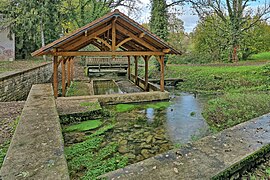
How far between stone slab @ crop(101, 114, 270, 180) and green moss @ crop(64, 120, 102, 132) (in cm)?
293

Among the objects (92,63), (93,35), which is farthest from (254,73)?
(92,63)

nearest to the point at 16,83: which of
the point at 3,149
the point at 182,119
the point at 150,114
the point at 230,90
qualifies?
the point at 150,114

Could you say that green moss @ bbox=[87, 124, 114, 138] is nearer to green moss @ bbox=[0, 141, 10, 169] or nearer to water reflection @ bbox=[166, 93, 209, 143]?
water reflection @ bbox=[166, 93, 209, 143]

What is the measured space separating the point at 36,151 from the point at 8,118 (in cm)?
308

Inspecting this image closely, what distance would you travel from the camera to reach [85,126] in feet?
18.5

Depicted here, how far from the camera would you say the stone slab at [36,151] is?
223cm

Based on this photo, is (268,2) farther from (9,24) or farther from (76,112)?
(9,24)

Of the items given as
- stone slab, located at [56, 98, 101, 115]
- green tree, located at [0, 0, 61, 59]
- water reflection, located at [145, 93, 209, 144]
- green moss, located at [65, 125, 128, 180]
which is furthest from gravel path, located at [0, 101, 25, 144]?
green tree, located at [0, 0, 61, 59]

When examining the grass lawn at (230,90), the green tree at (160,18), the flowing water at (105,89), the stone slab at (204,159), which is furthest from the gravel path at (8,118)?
the green tree at (160,18)

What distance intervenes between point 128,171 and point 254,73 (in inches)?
478

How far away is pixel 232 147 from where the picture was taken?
10.8 ft

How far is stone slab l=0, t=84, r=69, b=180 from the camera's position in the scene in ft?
7.32

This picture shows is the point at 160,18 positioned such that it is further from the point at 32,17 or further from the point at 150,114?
the point at 150,114

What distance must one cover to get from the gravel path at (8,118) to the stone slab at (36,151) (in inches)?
20.8
